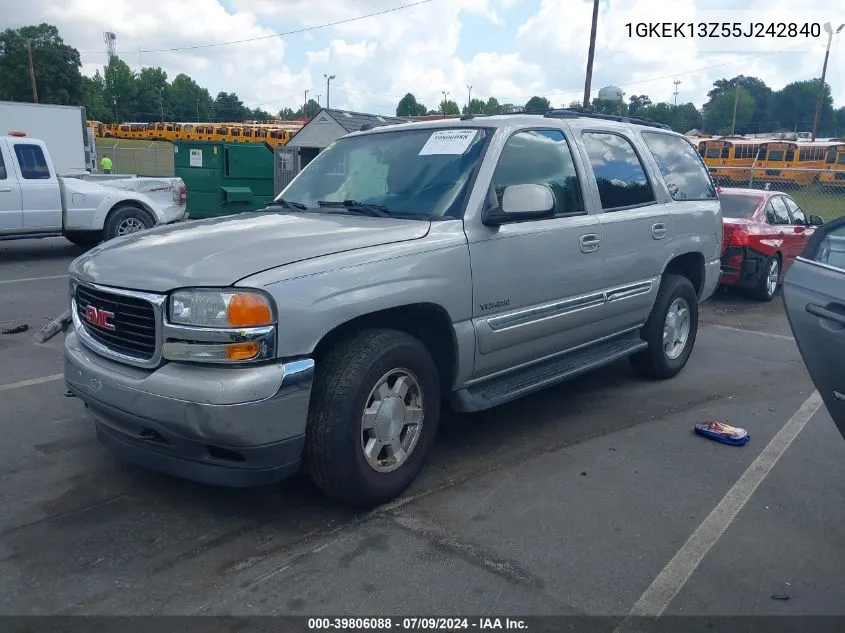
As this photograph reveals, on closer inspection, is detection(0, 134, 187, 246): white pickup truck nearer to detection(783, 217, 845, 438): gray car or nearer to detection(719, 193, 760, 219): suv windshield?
detection(719, 193, 760, 219): suv windshield

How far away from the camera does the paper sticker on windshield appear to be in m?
4.46

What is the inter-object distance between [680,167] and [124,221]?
388 inches

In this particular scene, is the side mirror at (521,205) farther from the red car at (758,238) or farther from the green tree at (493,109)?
the red car at (758,238)

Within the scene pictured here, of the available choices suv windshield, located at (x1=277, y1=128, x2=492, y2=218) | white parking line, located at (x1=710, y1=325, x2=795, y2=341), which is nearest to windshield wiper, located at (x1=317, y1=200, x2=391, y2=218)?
suv windshield, located at (x1=277, y1=128, x2=492, y2=218)

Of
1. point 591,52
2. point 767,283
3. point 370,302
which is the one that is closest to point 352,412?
point 370,302

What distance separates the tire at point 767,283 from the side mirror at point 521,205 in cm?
727

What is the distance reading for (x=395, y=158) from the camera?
4637mm

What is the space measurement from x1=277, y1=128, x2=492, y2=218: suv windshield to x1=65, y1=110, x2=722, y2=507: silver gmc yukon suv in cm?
1

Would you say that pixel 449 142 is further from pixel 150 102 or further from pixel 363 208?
pixel 150 102

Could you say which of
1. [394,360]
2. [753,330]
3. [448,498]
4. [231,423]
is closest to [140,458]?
[231,423]

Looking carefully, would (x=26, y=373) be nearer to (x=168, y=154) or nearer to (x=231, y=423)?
(x=231, y=423)

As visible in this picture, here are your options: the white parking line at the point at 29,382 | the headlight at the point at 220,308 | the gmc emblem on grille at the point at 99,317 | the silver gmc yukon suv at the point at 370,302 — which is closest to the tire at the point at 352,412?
the silver gmc yukon suv at the point at 370,302

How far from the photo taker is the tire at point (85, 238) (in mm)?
12846

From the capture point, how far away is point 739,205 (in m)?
10.8
